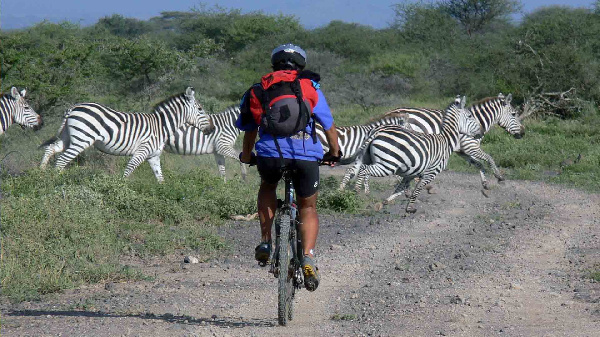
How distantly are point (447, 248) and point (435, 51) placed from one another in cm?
2472

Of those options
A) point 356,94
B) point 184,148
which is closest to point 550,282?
point 184,148

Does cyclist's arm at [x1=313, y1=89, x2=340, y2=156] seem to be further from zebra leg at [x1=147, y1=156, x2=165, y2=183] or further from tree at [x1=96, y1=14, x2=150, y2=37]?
tree at [x1=96, y1=14, x2=150, y2=37]

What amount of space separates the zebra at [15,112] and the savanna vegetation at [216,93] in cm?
41

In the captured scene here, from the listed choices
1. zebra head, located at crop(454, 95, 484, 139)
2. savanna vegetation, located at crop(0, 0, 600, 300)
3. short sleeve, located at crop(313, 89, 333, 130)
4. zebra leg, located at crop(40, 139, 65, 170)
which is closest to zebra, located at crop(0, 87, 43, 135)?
savanna vegetation, located at crop(0, 0, 600, 300)

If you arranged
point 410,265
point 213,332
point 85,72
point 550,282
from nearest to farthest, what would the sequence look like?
point 213,332, point 550,282, point 410,265, point 85,72

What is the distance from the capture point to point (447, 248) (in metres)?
8.42

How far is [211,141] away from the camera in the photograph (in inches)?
532

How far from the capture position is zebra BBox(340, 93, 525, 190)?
12883 mm

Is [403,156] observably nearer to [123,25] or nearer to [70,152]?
[70,152]

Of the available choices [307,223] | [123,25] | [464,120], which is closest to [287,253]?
[307,223]

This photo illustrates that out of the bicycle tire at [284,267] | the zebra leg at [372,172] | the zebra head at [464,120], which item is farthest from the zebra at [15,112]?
the bicycle tire at [284,267]

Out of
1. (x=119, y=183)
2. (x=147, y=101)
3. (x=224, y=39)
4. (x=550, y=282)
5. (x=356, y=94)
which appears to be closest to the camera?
(x=550, y=282)

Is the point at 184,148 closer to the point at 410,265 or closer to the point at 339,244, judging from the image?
the point at 339,244

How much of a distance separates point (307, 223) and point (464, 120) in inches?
322
